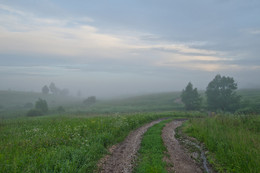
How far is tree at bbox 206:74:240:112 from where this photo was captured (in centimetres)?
4088

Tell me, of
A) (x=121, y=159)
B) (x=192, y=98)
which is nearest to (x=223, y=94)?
(x=192, y=98)

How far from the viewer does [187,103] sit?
157 ft

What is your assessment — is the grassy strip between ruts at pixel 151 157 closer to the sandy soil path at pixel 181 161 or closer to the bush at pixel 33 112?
the sandy soil path at pixel 181 161

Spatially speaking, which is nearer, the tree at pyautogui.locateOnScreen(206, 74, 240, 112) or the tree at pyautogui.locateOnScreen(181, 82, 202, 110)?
the tree at pyautogui.locateOnScreen(206, 74, 240, 112)

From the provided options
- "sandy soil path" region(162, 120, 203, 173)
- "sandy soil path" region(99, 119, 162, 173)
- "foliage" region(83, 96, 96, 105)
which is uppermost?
"sandy soil path" region(99, 119, 162, 173)

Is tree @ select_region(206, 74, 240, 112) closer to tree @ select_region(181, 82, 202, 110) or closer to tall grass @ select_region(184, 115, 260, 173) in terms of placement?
tree @ select_region(181, 82, 202, 110)

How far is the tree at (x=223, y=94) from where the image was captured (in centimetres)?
4088

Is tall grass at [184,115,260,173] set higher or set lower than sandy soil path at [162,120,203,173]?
higher

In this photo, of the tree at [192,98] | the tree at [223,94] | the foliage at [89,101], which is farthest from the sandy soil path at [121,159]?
the foliage at [89,101]

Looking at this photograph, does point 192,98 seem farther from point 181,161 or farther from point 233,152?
point 181,161

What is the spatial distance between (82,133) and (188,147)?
8215mm

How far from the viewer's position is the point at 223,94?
4188 centimetres

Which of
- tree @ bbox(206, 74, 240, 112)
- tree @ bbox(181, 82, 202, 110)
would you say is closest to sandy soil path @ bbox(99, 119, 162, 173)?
tree @ bbox(206, 74, 240, 112)

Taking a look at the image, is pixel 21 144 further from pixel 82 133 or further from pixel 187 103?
pixel 187 103
